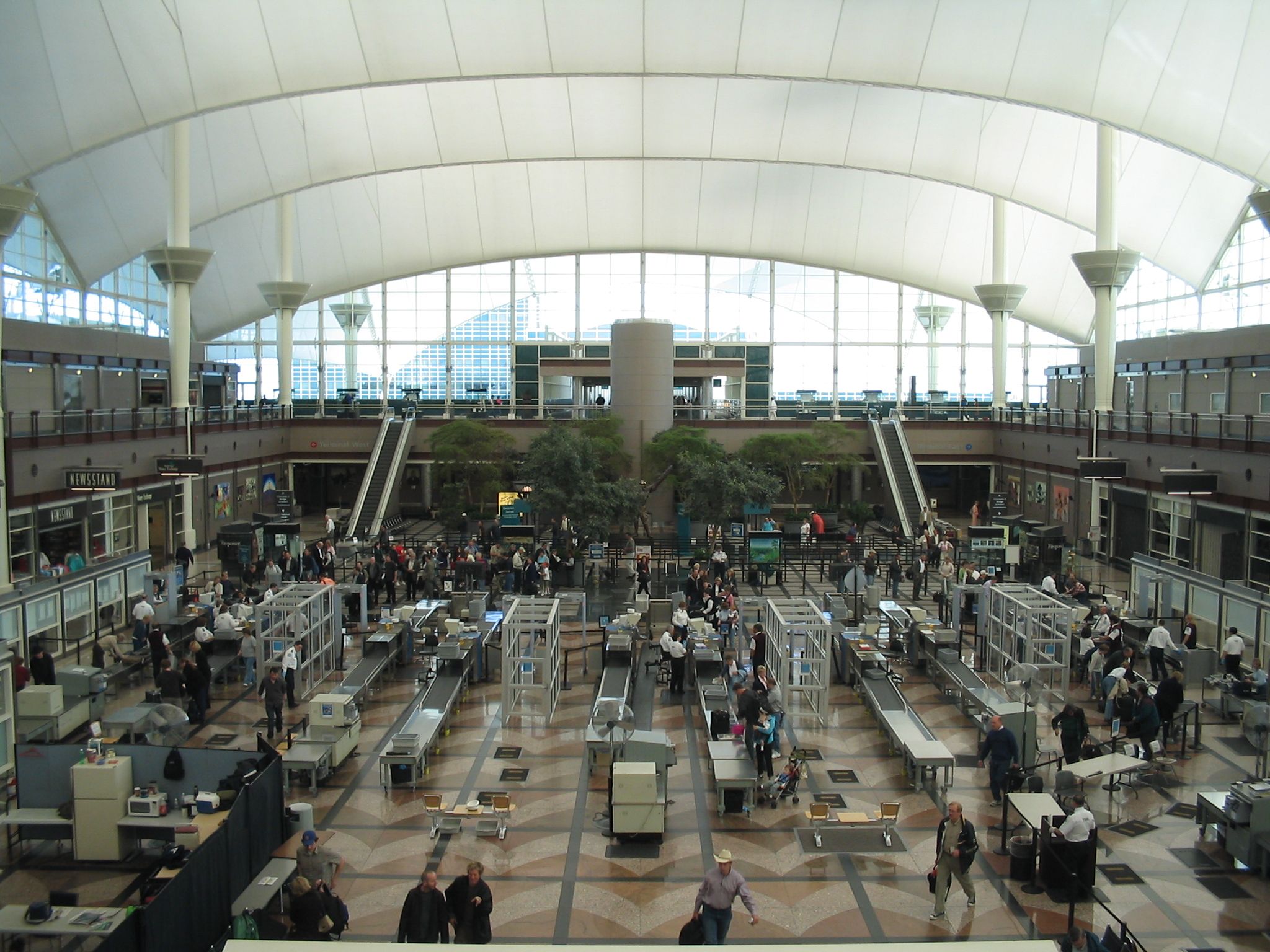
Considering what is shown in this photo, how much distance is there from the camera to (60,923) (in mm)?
9602

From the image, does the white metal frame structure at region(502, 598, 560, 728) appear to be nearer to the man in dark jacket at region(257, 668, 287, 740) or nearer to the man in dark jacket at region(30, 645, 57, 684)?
the man in dark jacket at region(257, 668, 287, 740)

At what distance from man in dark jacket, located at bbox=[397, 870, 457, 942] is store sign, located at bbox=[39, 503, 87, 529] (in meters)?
20.8

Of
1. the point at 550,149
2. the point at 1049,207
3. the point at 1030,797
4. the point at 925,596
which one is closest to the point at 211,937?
the point at 1030,797

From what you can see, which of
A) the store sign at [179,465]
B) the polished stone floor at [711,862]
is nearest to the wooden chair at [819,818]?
the polished stone floor at [711,862]

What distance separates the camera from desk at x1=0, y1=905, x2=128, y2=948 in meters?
9.51

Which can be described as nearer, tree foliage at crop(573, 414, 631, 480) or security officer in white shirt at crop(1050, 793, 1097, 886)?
security officer in white shirt at crop(1050, 793, 1097, 886)

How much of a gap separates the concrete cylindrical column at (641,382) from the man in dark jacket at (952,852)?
2929 centimetres

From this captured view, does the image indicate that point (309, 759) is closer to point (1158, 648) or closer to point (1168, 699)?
point (1168, 699)

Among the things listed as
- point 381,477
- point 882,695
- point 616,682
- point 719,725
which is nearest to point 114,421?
point 381,477

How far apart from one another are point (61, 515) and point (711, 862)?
2150 cm

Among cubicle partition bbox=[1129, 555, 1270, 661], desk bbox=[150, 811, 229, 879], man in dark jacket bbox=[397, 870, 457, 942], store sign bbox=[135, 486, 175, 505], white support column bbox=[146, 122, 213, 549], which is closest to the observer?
man in dark jacket bbox=[397, 870, 457, 942]

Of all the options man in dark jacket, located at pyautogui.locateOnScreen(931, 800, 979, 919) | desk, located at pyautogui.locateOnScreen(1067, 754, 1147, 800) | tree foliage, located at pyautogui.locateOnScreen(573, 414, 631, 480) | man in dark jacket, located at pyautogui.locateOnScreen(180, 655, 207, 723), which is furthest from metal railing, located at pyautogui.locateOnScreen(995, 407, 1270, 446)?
man in dark jacket, located at pyautogui.locateOnScreen(180, 655, 207, 723)

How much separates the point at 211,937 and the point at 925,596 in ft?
71.6

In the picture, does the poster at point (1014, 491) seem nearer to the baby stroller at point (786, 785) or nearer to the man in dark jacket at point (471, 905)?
the baby stroller at point (786, 785)
